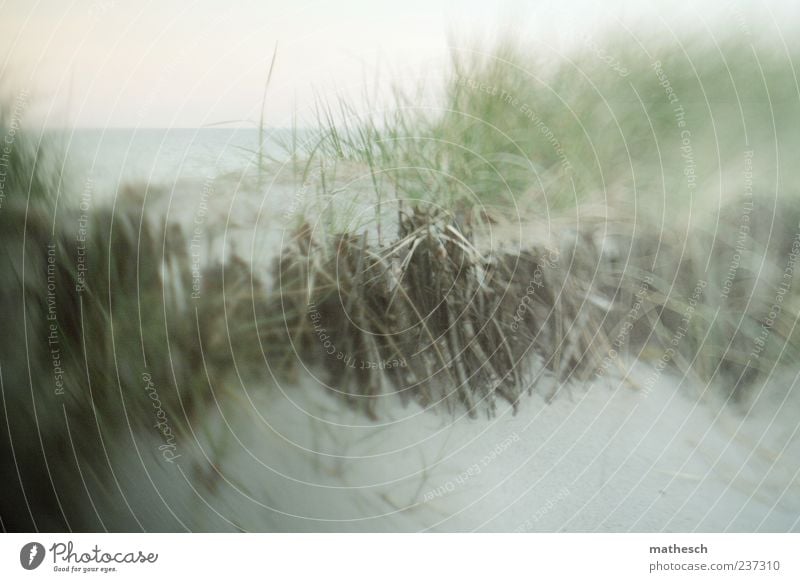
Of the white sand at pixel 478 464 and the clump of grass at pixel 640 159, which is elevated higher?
the clump of grass at pixel 640 159

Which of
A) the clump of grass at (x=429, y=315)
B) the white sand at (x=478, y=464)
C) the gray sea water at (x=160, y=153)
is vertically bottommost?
the white sand at (x=478, y=464)

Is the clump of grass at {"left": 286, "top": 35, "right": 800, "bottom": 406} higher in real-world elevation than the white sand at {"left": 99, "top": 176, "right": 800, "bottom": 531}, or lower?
higher

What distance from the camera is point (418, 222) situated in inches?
36.6

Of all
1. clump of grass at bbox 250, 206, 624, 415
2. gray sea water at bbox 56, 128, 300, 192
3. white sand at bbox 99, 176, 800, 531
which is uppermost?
gray sea water at bbox 56, 128, 300, 192

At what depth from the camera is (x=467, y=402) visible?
95cm

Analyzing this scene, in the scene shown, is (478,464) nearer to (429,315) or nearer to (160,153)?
(429,315)

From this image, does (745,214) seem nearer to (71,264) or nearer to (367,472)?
(367,472)

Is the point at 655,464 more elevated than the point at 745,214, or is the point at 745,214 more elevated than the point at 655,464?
the point at 745,214

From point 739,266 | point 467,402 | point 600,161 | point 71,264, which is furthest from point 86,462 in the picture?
point 739,266

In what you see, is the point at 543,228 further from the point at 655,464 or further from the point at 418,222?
the point at 655,464

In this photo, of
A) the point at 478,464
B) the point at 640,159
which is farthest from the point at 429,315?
the point at 640,159

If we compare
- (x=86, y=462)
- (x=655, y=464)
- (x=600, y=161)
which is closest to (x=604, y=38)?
(x=600, y=161)
